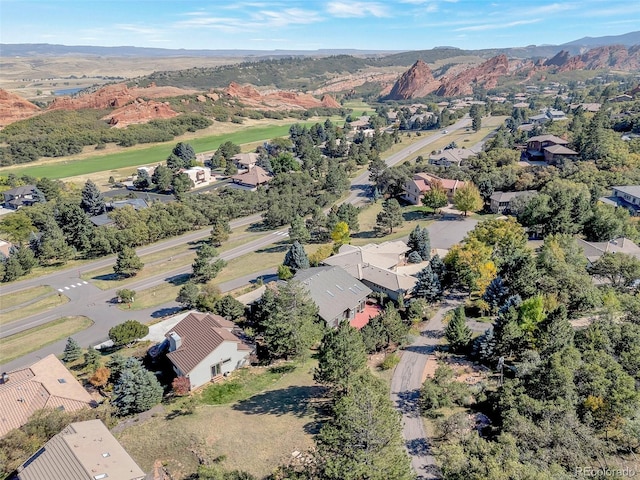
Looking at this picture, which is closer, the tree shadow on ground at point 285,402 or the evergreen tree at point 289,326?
the tree shadow on ground at point 285,402

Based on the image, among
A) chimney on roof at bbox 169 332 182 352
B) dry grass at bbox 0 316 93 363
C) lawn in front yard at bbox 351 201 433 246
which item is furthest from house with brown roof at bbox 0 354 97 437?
lawn in front yard at bbox 351 201 433 246

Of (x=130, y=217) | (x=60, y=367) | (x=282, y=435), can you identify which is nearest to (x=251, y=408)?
(x=282, y=435)

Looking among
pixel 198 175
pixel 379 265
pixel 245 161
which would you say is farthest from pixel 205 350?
pixel 245 161

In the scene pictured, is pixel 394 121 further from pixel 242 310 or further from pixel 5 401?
pixel 5 401

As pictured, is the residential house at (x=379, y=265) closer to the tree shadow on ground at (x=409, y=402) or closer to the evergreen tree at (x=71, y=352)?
the tree shadow on ground at (x=409, y=402)

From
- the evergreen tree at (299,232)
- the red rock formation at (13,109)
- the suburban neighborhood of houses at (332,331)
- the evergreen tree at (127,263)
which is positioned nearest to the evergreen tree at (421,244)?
the suburban neighborhood of houses at (332,331)

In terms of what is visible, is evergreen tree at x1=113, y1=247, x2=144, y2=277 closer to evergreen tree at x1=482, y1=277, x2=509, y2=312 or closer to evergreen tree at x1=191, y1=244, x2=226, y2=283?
evergreen tree at x1=191, y1=244, x2=226, y2=283
